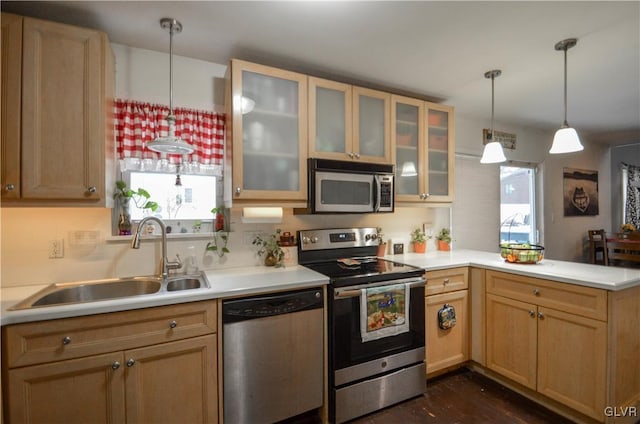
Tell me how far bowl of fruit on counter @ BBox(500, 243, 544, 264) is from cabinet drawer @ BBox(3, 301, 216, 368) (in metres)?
2.16

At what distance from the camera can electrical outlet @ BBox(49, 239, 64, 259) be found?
1.72m

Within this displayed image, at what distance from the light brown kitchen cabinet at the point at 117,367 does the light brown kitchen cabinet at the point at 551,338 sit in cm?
198

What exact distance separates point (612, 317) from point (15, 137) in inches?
126

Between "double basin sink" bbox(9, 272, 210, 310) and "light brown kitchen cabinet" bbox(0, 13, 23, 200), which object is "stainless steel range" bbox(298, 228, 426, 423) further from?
"light brown kitchen cabinet" bbox(0, 13, 23, 200)

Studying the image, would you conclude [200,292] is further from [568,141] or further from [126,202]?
[568,141]

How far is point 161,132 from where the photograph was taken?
6.38ft

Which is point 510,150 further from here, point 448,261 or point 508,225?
point 448,261

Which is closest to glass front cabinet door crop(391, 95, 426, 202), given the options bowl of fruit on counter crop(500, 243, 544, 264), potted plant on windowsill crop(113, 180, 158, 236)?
bowl of fruit on counter crop(500, 243, 544, 264)

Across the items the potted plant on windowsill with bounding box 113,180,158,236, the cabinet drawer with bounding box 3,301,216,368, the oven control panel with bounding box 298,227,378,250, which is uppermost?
the potted plant on windowsill with bounding box 113,180,158,236

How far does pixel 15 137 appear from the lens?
4.64 ft

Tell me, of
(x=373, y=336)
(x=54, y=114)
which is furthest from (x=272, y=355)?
(x=54, y=114)

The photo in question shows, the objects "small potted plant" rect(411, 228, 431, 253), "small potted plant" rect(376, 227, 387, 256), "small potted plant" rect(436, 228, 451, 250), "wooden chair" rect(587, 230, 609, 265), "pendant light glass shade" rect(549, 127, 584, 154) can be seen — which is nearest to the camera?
"pendant light glass shade" rect(549, 127, 584, 154)

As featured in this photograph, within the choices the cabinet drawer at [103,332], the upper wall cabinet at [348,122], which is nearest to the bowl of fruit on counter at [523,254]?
the upper wall cabinet at [348,122]

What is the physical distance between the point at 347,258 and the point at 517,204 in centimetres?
252
